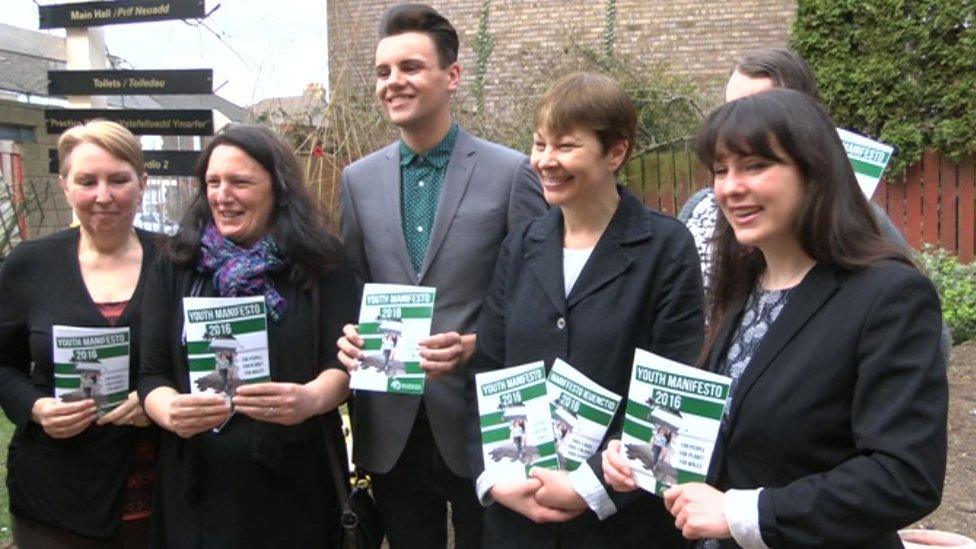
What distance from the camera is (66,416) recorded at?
2.90 metres

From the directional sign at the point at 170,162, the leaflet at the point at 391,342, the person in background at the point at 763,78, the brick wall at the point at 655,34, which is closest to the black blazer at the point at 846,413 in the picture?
the person in background at the point at 763,78

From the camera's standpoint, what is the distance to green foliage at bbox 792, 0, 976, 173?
10.6m

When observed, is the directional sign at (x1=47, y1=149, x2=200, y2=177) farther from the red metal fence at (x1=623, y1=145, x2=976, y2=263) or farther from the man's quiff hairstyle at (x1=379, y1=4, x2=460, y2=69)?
the red metal fence at (x1=623, y1=145, x2=976, y2=263)

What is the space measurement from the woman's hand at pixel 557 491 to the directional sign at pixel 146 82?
202 inches

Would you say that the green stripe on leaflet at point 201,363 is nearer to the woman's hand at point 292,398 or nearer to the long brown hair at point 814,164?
the woman's hand at point 292,398

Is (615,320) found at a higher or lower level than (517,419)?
higher

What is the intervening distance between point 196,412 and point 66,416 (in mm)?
558

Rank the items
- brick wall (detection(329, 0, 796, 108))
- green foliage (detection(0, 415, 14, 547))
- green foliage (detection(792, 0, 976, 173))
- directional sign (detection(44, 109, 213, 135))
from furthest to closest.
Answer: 1. brick wall (detection(329, 0, 796, 108))
2. green foliage (detection(792, 0, 976, 173))
3. directional sign (detection(44, 109, 213, 135))
4. green foliage (detection(0, 415, 14, 547))

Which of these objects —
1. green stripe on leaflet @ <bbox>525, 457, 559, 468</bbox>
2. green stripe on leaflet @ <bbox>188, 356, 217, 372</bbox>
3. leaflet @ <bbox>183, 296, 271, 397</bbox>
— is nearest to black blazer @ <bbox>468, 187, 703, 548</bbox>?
green stripe on leaflet @ <bbox>525, 457, 559, 468</bbox>

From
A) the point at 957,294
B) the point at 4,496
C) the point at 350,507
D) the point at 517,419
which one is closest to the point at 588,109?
the point at 517,419

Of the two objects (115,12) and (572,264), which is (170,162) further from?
(572,264)

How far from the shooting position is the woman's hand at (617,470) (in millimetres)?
2076

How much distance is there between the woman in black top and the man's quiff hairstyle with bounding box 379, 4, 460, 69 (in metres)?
1.01

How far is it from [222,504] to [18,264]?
113 centimetres
